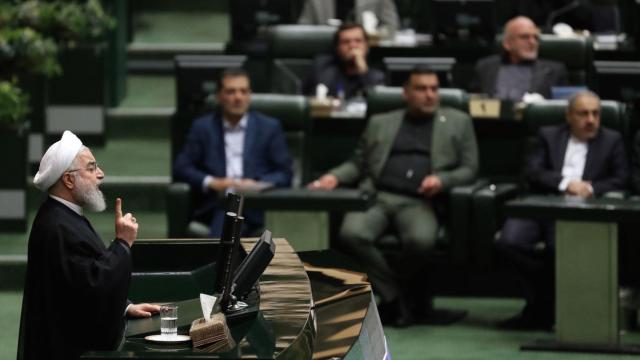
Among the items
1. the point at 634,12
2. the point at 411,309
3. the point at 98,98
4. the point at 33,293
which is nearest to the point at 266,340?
the point at 33,293

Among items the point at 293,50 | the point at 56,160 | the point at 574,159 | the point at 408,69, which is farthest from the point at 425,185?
the point at 56,160

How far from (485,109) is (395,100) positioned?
524 mm

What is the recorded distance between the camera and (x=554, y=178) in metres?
8.49

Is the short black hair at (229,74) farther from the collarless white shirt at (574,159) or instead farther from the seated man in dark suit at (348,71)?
the collarless white shirt at (574,159)

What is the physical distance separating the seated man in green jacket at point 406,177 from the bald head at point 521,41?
1290 millimetres

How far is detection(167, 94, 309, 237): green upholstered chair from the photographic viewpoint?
8.56 meters

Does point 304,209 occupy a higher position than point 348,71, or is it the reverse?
point 348,71

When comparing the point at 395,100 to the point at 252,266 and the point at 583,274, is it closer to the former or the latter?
the point at 583,274

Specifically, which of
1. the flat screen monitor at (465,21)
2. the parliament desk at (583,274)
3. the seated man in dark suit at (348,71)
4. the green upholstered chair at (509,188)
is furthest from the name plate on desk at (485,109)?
the flat screen monitor at (465,21)

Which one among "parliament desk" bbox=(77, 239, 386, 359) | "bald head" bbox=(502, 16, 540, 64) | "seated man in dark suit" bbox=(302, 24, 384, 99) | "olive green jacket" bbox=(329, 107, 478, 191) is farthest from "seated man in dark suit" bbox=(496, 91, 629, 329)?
"parliament desk" bbox=(77, 239, 386, 359)

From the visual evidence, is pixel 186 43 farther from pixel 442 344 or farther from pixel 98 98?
pixel 442 344

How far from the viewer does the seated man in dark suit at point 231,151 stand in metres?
8.70

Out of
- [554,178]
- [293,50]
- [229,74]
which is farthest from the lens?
[293,50]

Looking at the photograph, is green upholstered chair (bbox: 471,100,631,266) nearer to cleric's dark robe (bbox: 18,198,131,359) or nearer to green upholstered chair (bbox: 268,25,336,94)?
green upholstered chair (bbox: 268,25,336,94)
